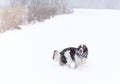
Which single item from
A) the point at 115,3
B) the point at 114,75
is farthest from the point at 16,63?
the point at 115,3

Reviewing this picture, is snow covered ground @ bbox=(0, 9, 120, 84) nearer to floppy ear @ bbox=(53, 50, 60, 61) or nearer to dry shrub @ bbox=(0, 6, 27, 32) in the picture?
floppy ear @ bbox=(53, 50, 60, 61)

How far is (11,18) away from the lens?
52.1ft

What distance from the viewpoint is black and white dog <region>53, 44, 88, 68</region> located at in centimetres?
847

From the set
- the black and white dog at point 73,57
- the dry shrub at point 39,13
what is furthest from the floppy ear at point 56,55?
the dry shrub at point 39,13

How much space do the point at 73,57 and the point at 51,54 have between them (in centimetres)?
131

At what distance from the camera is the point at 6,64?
28.7 feet

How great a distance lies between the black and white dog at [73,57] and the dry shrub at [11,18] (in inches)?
267

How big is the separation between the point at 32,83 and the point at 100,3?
180 feet

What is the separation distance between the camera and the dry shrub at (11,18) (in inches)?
607

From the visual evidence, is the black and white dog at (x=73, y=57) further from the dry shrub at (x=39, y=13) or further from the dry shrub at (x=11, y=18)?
the dry shrub at (x=39, y=13)

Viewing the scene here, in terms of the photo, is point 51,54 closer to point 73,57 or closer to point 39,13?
point 73,57

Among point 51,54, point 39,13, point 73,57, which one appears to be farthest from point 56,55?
point 39,13

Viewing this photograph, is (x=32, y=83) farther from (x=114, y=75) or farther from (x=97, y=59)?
(x=97, y=59)

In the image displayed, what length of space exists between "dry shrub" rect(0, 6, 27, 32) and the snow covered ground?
1.80 m
